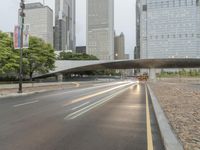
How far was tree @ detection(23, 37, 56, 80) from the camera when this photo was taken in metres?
55.2

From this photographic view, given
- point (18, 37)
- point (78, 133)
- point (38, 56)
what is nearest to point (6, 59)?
point (38, 56)

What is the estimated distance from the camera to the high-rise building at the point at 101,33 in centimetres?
16612

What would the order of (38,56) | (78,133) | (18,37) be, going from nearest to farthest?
(78,133) < (18,37) < (38,56)

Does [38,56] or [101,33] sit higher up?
[101,33]

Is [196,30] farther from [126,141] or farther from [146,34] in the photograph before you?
[126,141]

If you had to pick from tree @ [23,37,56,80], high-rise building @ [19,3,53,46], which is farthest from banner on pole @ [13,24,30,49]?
high-rise building @ [19,3,53,46]

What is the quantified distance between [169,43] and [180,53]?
9.03 metres

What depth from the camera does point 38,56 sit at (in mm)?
57500

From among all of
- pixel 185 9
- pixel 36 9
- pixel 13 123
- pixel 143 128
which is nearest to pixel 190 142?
pixel 143 128

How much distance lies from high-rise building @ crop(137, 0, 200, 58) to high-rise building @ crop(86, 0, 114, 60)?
76.3 ft

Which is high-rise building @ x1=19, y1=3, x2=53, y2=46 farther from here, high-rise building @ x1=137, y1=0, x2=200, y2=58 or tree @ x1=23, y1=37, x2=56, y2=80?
high-rise building @ x1=137, y1=0, x2=200, y2=58

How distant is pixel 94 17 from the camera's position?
177m

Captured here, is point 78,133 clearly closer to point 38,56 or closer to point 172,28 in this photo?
point 38,56

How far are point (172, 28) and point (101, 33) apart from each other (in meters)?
44.2
